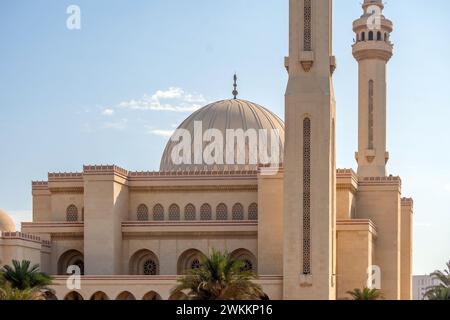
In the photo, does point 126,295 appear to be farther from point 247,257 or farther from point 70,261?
point 247,257

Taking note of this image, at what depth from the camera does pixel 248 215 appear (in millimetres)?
54344

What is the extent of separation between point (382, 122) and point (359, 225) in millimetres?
10869

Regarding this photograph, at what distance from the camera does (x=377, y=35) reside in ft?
202

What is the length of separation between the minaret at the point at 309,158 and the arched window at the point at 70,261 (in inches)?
469

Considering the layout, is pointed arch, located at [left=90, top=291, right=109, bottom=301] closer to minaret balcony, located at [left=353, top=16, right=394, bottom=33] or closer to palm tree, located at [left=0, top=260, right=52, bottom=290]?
palm tree, located at [left=0, top=260, right=52, bottom=290]

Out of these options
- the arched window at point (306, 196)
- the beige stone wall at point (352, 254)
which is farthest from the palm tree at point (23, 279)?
the beige stone wall at point (352, 254)

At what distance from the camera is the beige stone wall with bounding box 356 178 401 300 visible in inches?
2196

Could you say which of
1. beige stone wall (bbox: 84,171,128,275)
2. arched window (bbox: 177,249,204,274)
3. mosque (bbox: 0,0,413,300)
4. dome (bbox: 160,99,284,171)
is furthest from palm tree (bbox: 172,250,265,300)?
dome (bbox: 160,99,284,171)

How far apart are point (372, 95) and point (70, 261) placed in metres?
19.5

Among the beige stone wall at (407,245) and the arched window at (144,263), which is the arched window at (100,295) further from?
the beige stone wall at (407,245)

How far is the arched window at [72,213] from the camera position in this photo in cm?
5575

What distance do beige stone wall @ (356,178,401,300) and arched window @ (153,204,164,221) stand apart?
10113 mm
